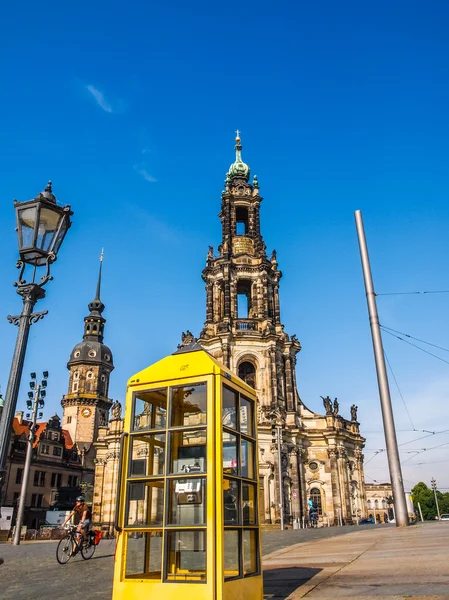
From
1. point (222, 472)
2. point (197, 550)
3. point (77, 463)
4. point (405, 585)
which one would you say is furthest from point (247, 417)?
point (77, 463)

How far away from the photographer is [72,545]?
13.4 metres

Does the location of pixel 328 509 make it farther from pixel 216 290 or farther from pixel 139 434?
pixel 139 434

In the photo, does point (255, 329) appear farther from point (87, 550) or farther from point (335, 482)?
point (87, 550)

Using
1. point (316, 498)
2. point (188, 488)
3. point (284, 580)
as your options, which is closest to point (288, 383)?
point (316, 498)

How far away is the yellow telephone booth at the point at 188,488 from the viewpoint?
4754 mm

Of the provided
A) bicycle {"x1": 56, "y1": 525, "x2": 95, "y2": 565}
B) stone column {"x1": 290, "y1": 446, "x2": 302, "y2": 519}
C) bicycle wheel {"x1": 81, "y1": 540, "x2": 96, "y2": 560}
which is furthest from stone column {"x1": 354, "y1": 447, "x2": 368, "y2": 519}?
bicycle {"x1": 56, "y1": 525, "x2": 95, "y2": 565}

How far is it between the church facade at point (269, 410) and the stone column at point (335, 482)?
0.09m

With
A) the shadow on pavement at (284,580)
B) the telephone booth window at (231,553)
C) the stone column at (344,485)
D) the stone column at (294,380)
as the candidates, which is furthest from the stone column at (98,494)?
the telephone booth window at (231,553)

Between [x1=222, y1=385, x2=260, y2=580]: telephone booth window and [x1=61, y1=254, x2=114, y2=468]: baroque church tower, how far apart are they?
73660 mm

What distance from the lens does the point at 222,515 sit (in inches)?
185

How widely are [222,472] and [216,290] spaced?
4778cm

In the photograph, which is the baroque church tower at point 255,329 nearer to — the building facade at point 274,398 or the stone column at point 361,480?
the building facade at point 274,398

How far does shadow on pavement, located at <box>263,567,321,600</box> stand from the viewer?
5645mm

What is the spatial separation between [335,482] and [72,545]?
37.4m
